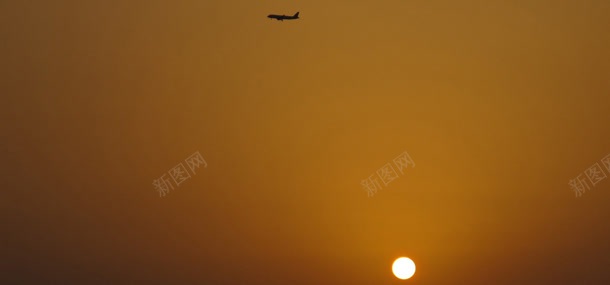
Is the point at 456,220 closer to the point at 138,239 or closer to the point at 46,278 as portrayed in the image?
the point at 138,239

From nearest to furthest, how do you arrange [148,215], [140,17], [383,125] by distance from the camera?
[140,17] < [383,125] < [148,215]

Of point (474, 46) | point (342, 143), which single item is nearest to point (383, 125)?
point (342, 143)

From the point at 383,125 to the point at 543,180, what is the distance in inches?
71.6

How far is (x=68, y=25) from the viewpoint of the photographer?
6141mm

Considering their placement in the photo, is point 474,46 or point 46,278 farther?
point 46,278

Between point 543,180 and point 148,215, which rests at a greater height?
point 148,215

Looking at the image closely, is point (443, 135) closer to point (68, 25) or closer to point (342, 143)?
point (342, 143)

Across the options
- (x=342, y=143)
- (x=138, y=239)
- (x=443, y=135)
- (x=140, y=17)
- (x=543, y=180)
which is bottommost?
(x=543, y=180)

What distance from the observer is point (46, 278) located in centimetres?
773

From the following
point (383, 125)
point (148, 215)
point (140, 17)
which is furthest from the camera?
point (148, 215)

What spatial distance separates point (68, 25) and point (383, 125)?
121 inches

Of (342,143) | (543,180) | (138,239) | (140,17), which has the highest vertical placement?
(140,17)

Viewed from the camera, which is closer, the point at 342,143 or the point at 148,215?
the point at 342,143

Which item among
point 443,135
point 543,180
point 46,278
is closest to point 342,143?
point 443,135
